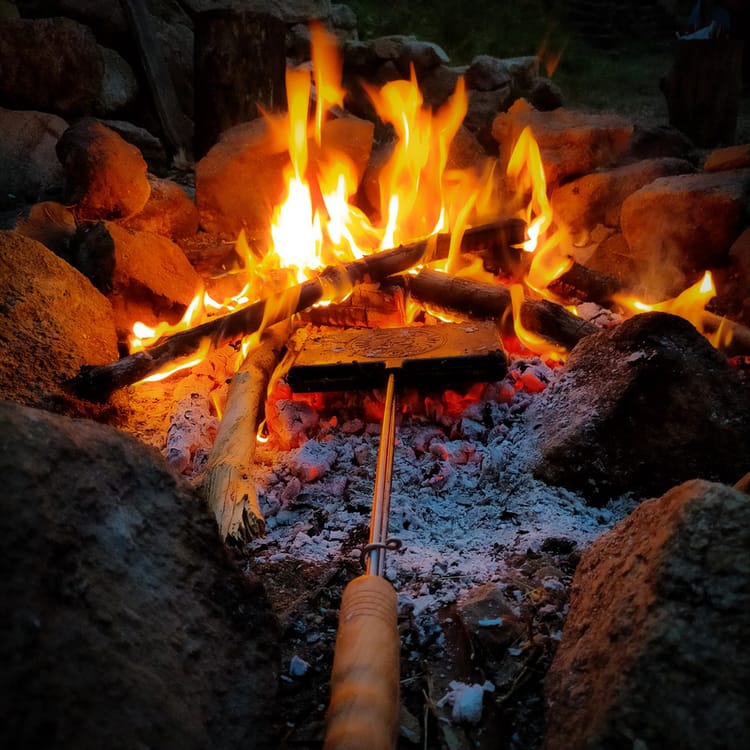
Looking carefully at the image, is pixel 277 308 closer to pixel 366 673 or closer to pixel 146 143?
pixel 366 673

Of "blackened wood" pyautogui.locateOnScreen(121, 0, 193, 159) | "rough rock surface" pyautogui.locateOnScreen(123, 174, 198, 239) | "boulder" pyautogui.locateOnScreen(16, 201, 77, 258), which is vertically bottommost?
"boulder" pyautogui.locateOnScreen(16, 201, 77, 258)

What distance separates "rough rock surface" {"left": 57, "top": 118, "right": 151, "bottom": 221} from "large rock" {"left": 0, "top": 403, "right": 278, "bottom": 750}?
380 centimetres

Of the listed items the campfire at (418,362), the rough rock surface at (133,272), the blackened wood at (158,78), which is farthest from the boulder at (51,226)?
the blackened wood at (158,78)

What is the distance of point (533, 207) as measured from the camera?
6105 millimetres

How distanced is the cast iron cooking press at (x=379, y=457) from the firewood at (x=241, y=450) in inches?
9.1

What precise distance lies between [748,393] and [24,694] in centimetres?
278

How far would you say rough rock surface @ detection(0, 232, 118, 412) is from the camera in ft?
10.7

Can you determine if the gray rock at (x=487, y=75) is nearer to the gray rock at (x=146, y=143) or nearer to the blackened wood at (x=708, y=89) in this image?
the blackened wood at (x=708, y=89)

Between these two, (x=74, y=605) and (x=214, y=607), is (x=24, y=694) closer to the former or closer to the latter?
(x=74, y=605)

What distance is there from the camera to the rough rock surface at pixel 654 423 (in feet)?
8.68

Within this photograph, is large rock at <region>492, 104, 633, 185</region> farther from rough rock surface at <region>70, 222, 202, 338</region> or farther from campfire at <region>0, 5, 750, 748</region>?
rough rock surface at <region>70, 222, 202, 338</region>

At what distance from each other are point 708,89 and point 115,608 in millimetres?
7816

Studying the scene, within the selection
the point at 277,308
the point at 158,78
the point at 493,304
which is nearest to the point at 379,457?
the point at 277,308

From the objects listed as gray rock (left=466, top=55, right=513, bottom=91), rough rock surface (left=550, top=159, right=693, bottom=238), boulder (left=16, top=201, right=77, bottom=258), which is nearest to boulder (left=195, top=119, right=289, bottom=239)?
boulder (left=16, top=201, right=77, bottom=258)
